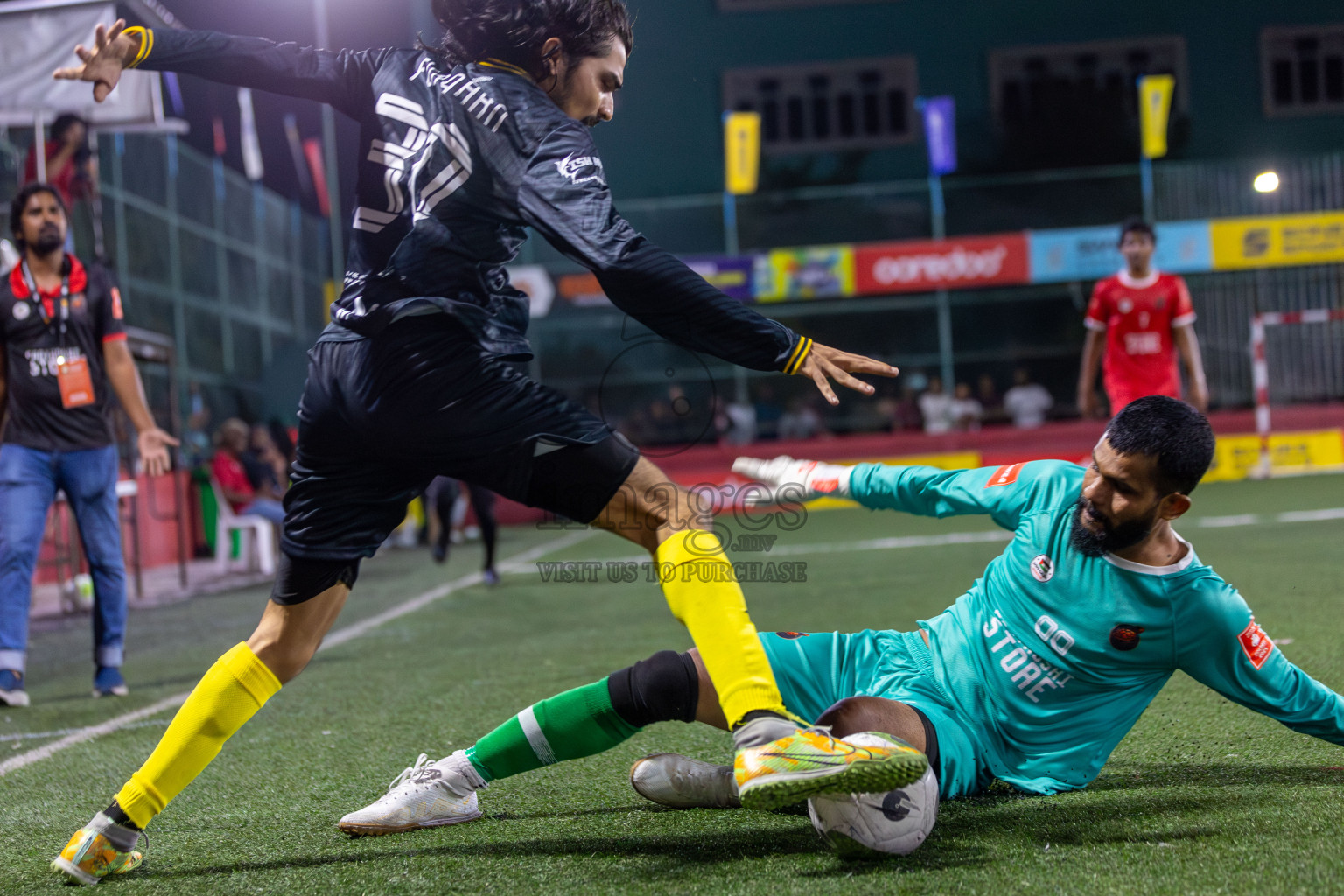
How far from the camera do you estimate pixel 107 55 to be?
2521mm

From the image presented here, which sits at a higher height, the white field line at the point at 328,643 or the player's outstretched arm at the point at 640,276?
the player's outstretched arm at the point at 640,276

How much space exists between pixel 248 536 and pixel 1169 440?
36.2ft

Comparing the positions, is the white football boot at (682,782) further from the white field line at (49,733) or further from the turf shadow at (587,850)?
the white field line at (49,733)

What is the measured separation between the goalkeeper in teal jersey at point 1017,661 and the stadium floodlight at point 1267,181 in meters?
19.9

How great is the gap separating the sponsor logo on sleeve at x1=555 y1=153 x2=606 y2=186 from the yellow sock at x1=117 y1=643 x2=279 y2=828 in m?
1.23

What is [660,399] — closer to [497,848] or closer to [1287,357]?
[1287,357]

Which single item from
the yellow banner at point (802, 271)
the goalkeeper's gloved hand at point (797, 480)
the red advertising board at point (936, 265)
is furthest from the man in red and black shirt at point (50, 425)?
the red advertising board at point (936, 265)

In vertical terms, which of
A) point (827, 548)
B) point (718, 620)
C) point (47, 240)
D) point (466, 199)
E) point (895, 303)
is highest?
point (47, 240)

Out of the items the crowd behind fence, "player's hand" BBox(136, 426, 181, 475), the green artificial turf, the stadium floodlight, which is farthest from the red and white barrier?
"player's hand" BBox(136, 426, 181, 475)

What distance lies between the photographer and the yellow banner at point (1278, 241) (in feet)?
63.7

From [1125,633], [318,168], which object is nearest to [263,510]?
[1125,633]

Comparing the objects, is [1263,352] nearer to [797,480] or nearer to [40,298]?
[40,298]

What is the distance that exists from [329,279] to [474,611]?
1824cm

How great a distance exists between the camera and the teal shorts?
99.8 inches
